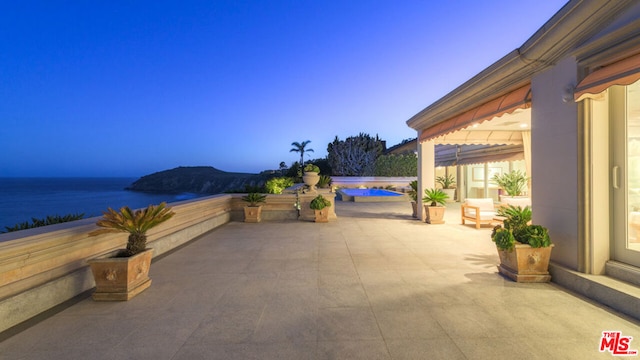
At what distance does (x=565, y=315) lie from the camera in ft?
9.50

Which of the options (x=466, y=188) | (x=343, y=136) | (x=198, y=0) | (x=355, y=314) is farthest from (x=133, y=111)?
(x=355, y=314)

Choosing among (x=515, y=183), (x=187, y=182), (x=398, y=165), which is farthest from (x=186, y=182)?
(x=515, y=183)

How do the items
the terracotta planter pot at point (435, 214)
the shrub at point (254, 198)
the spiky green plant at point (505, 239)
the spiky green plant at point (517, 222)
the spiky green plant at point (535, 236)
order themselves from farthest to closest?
the shrub at point (254, 198), the terracotta planter pot at point (435, 214), the spiky green plant at point (517, 222), the spiky green plant at point (505, 239), the spiky green plant at point (535, 236)

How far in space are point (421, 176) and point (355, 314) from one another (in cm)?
716

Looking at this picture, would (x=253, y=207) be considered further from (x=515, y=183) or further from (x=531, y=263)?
(x=515, y=183)

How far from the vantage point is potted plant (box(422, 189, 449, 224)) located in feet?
28.0

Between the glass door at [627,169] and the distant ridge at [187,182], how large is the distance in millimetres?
73928

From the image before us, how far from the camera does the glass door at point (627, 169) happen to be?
328cm

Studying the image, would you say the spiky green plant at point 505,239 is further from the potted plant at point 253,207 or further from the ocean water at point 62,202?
the potted plant at point 253,207

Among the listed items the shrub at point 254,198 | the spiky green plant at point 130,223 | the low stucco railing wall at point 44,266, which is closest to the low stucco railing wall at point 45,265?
the low stucco railing wall at point 44,266

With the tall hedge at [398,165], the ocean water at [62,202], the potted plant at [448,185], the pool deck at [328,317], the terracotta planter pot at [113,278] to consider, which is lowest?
the ocean water at [62,202]

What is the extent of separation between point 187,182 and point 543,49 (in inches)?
3451

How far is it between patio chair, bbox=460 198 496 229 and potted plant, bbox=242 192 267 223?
6.56 meters

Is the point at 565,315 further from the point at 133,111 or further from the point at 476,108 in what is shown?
the point at 133,111
